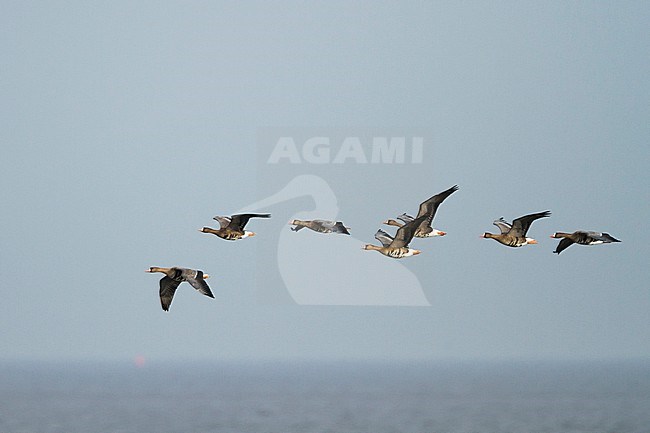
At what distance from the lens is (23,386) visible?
572 ft

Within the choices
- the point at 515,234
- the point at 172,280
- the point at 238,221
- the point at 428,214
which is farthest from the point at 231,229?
the point at 515,234

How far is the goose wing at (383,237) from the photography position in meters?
27.2

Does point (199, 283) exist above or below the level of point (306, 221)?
below

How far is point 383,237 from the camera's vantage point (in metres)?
27.4

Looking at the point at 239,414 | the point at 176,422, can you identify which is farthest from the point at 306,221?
the point at 239,414

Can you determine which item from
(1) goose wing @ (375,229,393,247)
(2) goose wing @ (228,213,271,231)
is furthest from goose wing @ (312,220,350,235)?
(2) goose wing @ (228,213,271,231)

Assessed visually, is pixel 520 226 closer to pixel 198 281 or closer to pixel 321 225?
pixel 321 225

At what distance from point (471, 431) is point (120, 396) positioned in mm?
64542

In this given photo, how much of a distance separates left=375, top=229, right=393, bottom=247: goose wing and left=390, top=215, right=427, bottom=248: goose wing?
28 centimetres

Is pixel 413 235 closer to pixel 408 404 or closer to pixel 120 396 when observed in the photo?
pixel 408 404

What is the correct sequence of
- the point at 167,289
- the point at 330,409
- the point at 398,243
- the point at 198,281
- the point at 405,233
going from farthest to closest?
1. the point at 330,409
2. the point at 398,243
3. the point at 405,233
4. the point at 167,289
5. the point at 198,281

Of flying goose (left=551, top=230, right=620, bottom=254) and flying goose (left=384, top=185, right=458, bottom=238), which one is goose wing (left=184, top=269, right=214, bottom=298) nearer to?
flying goose (left=384, top=185, right=458, bottom=238)

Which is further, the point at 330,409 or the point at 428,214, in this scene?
the point at 330,409

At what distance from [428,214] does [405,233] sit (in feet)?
4.14
